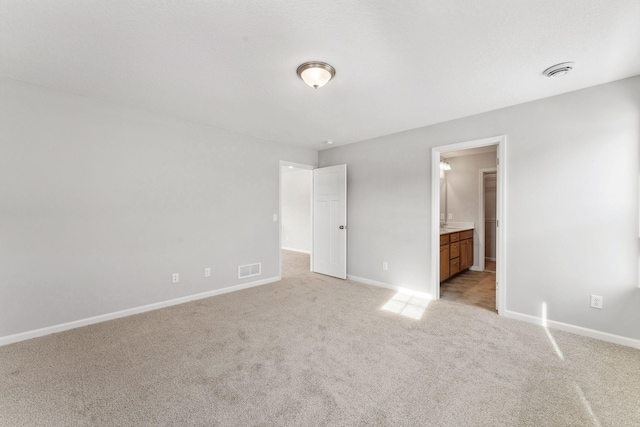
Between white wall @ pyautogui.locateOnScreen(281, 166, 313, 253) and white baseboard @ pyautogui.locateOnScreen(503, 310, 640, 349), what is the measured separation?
18.0ft

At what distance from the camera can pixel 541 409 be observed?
1.72m

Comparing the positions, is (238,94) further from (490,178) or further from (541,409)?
(490,178)

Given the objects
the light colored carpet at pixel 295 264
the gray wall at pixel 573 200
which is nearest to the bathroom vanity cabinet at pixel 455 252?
the gray wall at pixel 573 200

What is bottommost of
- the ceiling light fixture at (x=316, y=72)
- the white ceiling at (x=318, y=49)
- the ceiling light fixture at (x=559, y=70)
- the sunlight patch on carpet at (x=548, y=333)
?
the sunlight patch on carpet at (x=548, y=333)

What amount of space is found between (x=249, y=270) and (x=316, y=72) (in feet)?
10.4

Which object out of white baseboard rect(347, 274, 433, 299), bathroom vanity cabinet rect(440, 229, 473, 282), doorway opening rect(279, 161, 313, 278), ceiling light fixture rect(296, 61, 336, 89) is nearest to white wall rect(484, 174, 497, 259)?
bathroom vanity cabinet rect(440, 229, 473, 282)

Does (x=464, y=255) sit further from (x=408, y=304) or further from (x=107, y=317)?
(x=107, y=317)

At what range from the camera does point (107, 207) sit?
3078 millimetres

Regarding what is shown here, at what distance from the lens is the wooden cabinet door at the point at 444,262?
13.9ft

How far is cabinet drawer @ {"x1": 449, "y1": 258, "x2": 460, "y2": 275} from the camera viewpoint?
4641 millimetres

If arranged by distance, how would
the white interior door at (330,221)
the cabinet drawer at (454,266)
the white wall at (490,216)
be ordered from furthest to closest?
the white wall at (490,216) < the white interior door at (330,221) < the cabinet drawer at (454,266)

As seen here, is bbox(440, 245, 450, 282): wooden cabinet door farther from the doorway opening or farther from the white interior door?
the doorway opening

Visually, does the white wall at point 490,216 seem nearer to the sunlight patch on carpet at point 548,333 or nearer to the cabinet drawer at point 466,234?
the cabinet drawer at point 466,234

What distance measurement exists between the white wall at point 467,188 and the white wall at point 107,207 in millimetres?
4436
